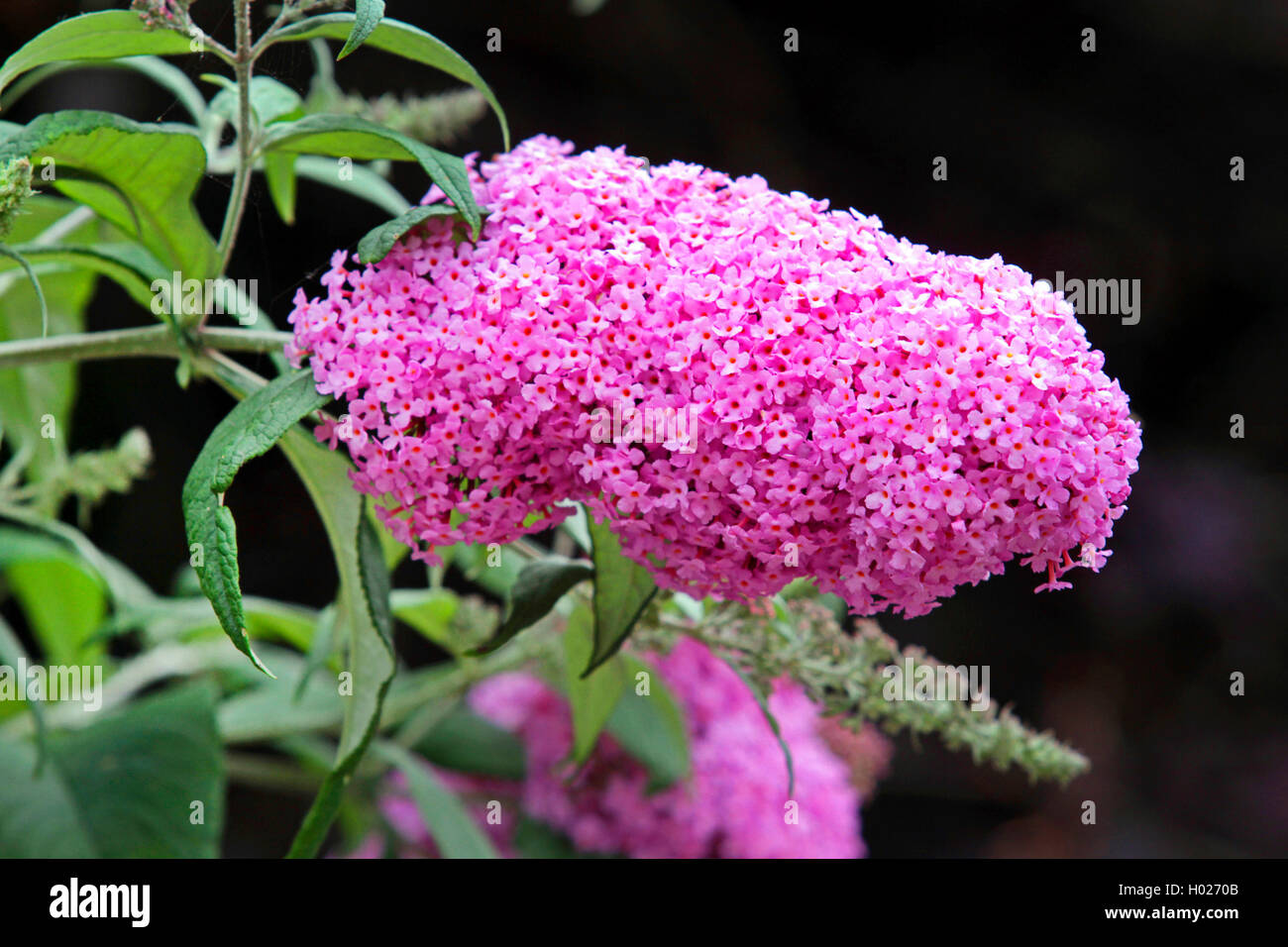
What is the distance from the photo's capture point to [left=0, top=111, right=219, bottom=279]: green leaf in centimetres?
77

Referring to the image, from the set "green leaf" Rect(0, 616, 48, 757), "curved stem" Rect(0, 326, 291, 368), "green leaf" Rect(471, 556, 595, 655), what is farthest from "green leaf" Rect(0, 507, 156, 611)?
"green leaf" Rect(471, 556, 595, 655)

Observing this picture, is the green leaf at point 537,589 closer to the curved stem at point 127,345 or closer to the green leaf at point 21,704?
the curved stem at point 127,345

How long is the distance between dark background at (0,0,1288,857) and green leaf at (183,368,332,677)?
5.80 ft

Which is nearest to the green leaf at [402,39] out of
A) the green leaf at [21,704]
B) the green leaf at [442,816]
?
the green leaf at [21,704]

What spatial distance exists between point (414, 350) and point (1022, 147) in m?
2.25

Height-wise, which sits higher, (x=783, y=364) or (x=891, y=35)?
(x=891, y=35)

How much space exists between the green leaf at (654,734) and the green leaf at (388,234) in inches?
26.0

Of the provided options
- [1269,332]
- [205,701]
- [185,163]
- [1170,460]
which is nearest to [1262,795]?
[1170,460]

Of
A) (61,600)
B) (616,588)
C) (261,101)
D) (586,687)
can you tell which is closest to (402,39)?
(261,101)

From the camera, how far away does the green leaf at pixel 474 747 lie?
1479mm

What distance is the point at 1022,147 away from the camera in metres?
2.65

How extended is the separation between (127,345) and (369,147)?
Result: 253 mm

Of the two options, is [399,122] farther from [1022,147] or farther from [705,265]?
[1022,147]

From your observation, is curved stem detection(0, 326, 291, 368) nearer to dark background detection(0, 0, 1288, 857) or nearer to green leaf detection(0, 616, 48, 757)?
green leaf detection(0, 616, 48, 757)
